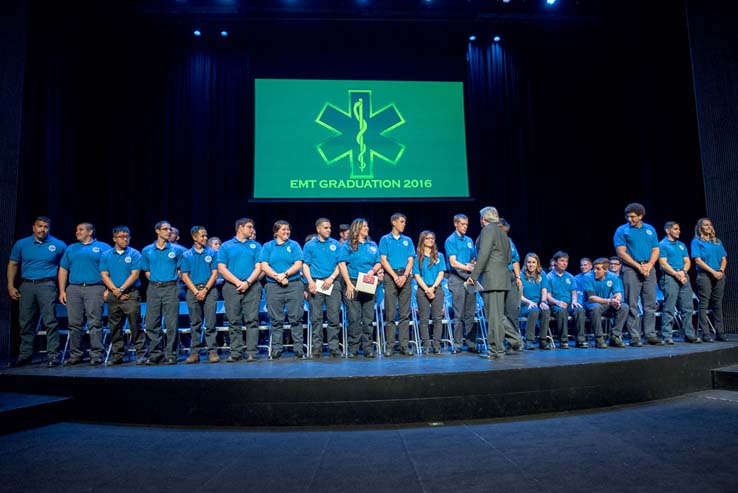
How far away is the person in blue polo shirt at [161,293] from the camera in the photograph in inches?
186

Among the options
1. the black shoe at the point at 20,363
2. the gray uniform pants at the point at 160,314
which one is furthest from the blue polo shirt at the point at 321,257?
the black shoe at the point at 20,363

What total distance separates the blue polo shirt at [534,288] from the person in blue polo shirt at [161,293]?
4.40 meters

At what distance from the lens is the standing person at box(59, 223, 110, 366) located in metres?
4.73

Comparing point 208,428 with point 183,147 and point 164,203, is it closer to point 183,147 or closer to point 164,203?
point 164,203

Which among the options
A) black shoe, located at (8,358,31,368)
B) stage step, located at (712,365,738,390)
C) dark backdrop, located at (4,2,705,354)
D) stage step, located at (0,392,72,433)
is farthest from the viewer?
dark backdrop, located at (4,2,705,354)

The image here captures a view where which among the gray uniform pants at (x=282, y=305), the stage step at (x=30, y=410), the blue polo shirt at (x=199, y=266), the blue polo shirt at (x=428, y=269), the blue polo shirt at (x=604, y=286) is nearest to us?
the stage step at (x=30, y=410)

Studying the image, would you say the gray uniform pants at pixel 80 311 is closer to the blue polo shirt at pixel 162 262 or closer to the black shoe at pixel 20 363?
the black shoe at pixel 20 363

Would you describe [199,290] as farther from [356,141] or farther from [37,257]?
[356,141]

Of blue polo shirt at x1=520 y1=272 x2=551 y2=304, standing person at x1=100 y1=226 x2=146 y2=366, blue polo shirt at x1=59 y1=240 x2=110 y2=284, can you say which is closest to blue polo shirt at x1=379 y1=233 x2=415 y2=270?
blue polo shirt at x1=520 y1=272 x2=551 y2=304

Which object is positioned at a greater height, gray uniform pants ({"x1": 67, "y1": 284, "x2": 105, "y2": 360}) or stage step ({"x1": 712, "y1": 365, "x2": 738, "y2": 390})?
gray uniform pants ({"x1": 67, "y1": 284, "x2": 105, "y2": 360})

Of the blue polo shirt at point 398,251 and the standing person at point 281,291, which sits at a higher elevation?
the blue polo shirt at point 398,251

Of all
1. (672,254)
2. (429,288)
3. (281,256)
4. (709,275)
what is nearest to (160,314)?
(281,256)

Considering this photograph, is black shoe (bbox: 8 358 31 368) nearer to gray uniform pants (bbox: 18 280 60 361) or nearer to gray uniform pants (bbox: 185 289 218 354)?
gray uniform pants (bbox: 18 280 60 361)

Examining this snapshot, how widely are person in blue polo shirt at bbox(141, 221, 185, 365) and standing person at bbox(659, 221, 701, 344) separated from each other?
5645mm
